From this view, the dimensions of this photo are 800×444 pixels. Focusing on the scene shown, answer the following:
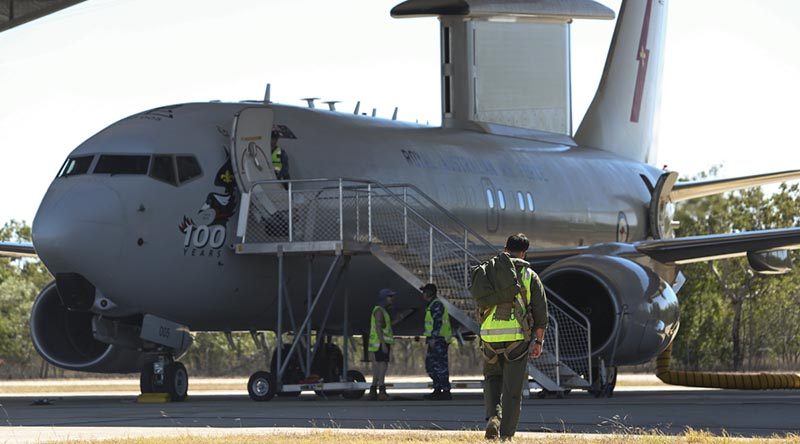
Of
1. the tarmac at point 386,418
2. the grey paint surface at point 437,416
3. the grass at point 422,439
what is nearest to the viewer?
the grass at point 422,439

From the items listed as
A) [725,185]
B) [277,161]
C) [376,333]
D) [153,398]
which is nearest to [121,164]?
[277,161]

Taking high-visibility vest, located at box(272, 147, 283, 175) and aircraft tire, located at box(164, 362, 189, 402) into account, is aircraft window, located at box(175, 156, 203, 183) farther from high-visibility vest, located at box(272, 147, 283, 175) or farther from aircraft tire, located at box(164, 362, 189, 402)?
aircraft tire, located at box(164, 362, 189, 402)

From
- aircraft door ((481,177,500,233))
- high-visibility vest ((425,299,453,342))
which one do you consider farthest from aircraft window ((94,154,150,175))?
aircraft door ((481,177,500,233))

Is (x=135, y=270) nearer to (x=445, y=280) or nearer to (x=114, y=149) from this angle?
(x=114, y=149)

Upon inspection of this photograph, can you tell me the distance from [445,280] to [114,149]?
180 inches

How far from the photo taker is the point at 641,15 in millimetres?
32500

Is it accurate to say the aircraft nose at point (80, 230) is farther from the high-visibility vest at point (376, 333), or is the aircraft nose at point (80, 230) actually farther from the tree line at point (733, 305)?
the tree line at point (733, 305)

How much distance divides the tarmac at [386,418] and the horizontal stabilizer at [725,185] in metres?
9.79

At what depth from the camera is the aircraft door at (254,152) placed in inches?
782

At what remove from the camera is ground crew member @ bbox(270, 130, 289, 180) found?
2031cm

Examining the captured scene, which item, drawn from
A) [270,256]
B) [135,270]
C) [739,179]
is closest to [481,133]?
[739,179]

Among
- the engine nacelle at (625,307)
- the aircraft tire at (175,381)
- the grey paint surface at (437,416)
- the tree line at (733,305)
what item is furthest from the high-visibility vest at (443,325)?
the tree line at (733,305)

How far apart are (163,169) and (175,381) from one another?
266 centimetres

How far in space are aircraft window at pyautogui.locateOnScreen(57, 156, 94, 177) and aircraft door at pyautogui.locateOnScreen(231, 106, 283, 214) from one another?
5.92 feet
